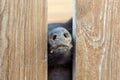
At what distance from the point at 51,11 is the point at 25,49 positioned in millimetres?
1713

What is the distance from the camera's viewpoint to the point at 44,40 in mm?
1856

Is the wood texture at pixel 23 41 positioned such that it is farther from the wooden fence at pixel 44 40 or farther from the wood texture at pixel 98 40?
the wood texture at pixel 98 40

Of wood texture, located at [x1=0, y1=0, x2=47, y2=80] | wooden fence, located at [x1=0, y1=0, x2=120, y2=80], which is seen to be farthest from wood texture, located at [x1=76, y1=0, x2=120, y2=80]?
wood texture, located at [x1=0, y1=0, x2=47, y2=80]

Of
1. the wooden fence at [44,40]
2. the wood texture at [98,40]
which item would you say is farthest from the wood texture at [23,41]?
the wood texture at [98,40]

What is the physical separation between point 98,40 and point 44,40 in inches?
10.0

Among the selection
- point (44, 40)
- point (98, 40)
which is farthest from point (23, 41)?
point (98, 40)

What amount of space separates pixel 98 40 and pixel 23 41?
352mm

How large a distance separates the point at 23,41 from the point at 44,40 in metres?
0.10

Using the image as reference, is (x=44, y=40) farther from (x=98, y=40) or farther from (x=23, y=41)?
(x=98, y=40)

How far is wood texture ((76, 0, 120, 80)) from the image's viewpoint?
1.86 meters

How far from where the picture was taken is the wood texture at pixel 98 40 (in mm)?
1862

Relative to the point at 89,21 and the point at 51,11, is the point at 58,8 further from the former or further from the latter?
the point at 89,21

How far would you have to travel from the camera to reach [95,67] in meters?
1.86

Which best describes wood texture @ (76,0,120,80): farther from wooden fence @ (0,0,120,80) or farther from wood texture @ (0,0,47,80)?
wood texture @ (0,0,47,80)
